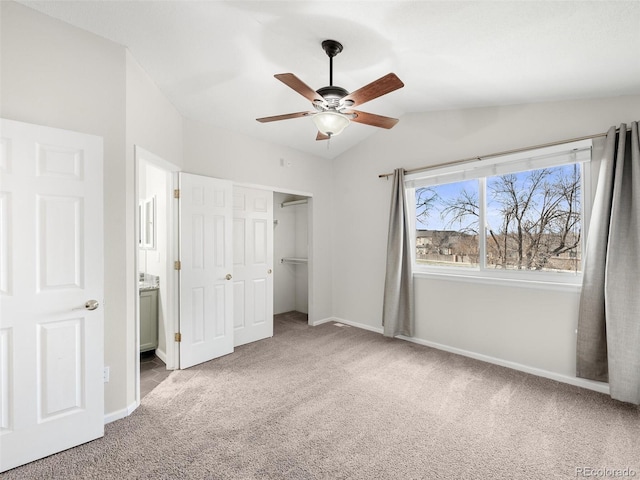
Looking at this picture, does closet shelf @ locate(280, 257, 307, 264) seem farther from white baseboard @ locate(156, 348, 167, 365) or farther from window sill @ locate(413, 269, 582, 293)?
white baseboard @ locate(156, 348, 167, 365)

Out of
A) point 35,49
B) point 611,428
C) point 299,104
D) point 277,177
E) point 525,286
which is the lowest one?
point 611,428

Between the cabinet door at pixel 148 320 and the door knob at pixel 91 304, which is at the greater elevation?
the door knob at pixel 91 304

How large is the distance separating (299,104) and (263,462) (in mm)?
3188

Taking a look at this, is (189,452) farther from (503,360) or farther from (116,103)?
(503,360)

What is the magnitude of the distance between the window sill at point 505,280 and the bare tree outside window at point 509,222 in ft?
0.42

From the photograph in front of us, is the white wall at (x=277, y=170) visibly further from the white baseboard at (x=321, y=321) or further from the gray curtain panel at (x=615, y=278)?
the gray curtain panel at (x=615, y=278)

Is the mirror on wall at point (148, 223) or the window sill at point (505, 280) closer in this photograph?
the window sill at point (505, 280)

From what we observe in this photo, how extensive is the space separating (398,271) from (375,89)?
2.54 meters

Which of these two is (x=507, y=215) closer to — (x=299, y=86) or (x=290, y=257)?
(x=299, y=86)

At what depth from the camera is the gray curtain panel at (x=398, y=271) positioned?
393cm

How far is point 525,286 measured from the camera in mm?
3096

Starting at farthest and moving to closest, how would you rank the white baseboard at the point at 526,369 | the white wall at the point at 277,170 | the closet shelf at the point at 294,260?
1. the closet shelf at the point at 294,260
2. the white wall at the point at 277,170
3. the white baseboard at the point at 526,369

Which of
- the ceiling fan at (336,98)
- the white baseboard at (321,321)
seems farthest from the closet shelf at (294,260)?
the ceiling fan at (336,98)

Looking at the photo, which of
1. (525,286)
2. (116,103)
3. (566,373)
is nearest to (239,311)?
(116,103)
